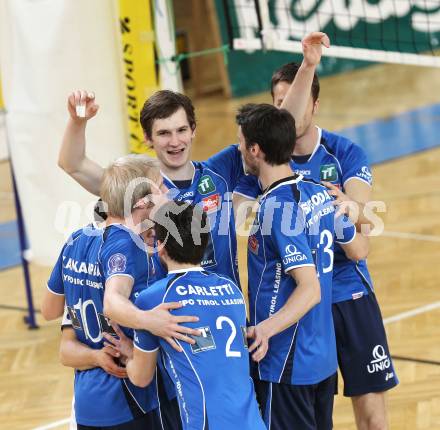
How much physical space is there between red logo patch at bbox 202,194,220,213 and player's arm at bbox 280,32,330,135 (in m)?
0.52

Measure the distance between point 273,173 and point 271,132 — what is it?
0.18m

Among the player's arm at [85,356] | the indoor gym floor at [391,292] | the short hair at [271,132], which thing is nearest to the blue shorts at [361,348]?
the indoor gym floor at [391,292]

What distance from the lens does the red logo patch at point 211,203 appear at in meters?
4.53

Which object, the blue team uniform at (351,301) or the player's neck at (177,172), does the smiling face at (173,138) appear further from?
the blue team uniform at (351,301)

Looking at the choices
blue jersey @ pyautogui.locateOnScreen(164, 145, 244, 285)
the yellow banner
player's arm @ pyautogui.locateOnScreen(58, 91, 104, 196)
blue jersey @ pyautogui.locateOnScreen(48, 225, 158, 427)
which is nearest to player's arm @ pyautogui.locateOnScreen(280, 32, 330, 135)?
blue jersey @ pyautogui.locateOnScreen(164, 145, 244, 285)

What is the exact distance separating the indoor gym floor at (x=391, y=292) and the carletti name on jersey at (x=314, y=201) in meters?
1.94

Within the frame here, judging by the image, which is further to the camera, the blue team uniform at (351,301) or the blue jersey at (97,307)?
the blue team uniform at (351,301)

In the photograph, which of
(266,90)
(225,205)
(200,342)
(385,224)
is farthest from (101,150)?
(266,90)

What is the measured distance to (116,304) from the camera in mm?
3703

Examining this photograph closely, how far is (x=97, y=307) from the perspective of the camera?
3969 mm

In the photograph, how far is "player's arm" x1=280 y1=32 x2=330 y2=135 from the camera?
4613mm

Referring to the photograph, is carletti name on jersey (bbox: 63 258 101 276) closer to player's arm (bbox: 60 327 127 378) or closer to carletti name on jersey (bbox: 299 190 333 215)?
player's arm (bbox: 60 327 127 378)

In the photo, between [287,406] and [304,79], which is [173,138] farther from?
[287,406]

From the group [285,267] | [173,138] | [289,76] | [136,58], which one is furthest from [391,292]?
[285,267]
